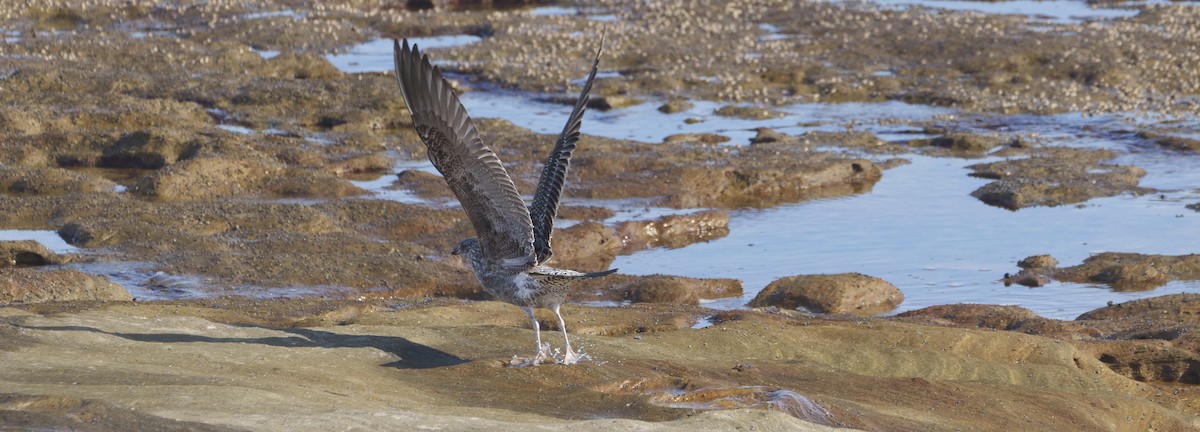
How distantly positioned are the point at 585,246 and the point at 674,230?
2.21 meters

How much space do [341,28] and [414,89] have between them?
3024cm

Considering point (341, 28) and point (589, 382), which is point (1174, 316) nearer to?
point (589, 382)

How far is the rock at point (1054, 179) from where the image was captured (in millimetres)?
22203

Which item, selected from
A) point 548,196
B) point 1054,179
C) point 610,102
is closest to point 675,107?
point 610,102

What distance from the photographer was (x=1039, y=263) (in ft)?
59.7

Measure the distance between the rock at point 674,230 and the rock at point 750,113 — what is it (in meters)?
7.50

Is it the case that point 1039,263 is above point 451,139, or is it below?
below

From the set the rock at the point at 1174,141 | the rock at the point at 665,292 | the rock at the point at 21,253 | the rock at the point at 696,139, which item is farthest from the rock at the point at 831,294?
the rock at the point at 1174,141

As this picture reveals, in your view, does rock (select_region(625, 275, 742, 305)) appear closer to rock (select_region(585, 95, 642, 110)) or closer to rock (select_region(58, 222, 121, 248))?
rock (select_region(58, 222, 121, 248))

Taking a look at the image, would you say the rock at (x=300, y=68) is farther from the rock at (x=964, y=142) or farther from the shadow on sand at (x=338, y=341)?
the shadow on sand at (x=338, y=341)

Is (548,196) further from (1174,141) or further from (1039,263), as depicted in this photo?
(1174,141)

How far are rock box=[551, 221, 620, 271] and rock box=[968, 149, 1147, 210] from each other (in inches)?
267

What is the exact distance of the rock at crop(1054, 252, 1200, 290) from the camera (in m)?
17.4

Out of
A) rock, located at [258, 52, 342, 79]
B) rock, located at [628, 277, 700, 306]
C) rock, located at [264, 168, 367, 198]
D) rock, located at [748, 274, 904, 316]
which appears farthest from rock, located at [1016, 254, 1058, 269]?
rock, located at [258, 52, 342, 79]
